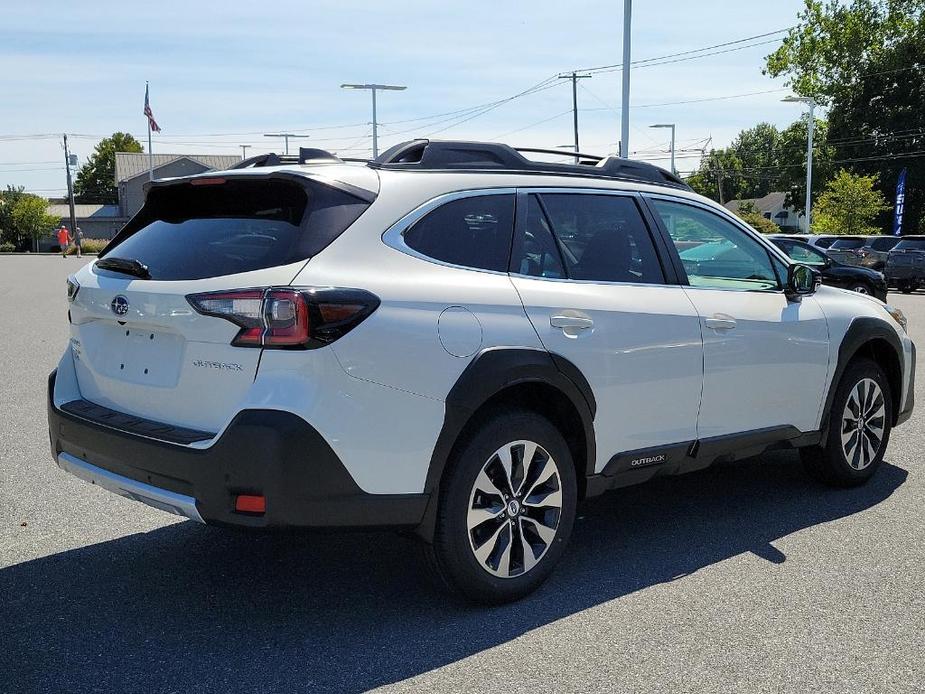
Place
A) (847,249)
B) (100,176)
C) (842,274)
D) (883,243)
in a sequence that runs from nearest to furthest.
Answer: (842,274) < (847,249) < (883,243) < (100,176)

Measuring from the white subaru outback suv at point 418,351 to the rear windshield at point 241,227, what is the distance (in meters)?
0.01

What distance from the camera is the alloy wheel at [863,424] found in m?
5.80

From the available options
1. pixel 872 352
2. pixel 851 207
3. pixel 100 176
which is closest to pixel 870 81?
pixel 851 207

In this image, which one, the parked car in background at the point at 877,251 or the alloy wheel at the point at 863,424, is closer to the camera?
the alloy wheel at the point at 863,424

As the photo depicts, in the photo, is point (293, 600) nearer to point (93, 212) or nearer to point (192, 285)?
point (192, 285)

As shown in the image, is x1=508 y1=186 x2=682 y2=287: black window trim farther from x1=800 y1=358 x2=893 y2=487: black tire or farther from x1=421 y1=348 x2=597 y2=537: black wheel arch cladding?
x1=800 y1=358 x2=893 y2=487: black tire

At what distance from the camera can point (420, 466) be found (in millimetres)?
3662

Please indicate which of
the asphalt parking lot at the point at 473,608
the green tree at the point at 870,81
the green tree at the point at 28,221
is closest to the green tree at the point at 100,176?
the green tree at the point at 28,221

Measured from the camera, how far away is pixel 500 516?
4.01 m

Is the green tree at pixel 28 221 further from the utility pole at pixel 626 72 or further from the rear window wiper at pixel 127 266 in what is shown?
the rear window wiper at pixel 127 266

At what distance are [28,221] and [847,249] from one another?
7208 centimetres

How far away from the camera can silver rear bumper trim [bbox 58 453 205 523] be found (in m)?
3.54

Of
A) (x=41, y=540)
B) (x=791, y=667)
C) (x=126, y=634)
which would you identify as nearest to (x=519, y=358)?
(x=791, y=667)

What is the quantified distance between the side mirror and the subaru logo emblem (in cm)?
343
